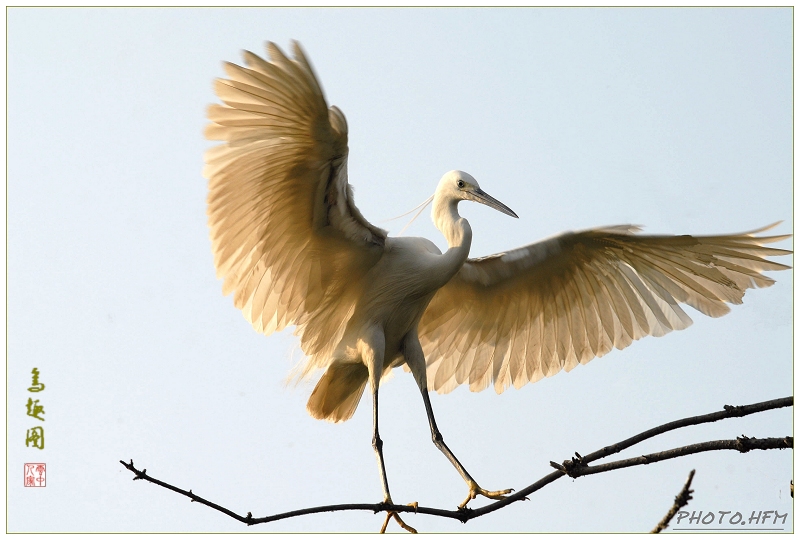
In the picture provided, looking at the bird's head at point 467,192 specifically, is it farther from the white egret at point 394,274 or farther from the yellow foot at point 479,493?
the yellow foot at point 479,493

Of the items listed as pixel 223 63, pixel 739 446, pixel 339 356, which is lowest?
pixel 739 446

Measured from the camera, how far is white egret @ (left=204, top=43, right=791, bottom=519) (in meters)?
4.87

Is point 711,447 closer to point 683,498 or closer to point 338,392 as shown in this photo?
point 683,498

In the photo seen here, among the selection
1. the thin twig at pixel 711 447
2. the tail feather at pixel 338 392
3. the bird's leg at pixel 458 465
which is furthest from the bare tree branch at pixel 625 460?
the tail feather at pixel 338 392

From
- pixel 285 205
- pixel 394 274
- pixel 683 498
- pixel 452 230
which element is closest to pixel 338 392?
pixel 394 274

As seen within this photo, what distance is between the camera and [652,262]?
6219mm

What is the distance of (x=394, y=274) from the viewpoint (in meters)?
5.62

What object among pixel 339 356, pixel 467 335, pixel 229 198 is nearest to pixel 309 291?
pixel 339 356

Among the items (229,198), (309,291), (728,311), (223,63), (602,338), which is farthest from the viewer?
(602,338)

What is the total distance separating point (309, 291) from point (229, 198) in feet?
2.82

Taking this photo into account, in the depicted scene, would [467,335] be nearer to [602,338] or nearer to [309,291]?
[602,338]

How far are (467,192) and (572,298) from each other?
1335 mm

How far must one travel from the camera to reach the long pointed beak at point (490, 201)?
18.7 feet

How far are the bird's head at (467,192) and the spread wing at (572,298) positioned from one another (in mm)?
590
